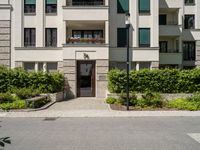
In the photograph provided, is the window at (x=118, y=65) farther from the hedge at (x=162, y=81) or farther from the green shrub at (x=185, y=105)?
the green shrub at (x=185, y=105)

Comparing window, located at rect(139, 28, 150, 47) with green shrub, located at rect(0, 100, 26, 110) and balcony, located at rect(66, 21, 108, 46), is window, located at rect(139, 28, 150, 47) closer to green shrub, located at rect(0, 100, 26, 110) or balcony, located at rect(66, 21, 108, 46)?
balcony, located at rect(66, 21, 108, 46)

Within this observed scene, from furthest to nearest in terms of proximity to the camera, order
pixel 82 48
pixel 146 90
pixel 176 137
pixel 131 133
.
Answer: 1. pixel 82 48
2. pixel 146 90
3. pixel 131 133
4. pixel 176 137

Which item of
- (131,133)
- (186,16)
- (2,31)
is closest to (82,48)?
(2,31)

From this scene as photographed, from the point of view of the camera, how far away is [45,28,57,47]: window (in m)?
28.4

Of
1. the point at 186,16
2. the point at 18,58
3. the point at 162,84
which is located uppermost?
the point at 186,16

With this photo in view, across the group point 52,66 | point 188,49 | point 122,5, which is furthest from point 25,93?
point 188,49

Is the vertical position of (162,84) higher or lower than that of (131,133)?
higher

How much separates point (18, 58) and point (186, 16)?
1739 centimetres

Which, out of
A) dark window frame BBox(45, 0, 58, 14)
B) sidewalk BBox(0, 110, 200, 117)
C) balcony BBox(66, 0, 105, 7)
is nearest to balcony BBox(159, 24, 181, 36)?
balcony BBox(66, 0, 105, 7)

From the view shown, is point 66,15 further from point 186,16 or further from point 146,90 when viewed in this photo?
point 186,16

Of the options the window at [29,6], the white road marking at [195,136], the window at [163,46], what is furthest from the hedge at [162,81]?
the white road marking at [195,136]

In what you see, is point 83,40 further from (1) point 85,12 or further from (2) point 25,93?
(2) point 25,93

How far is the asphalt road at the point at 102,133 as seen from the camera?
9.48 meters

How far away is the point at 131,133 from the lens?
11.6m
